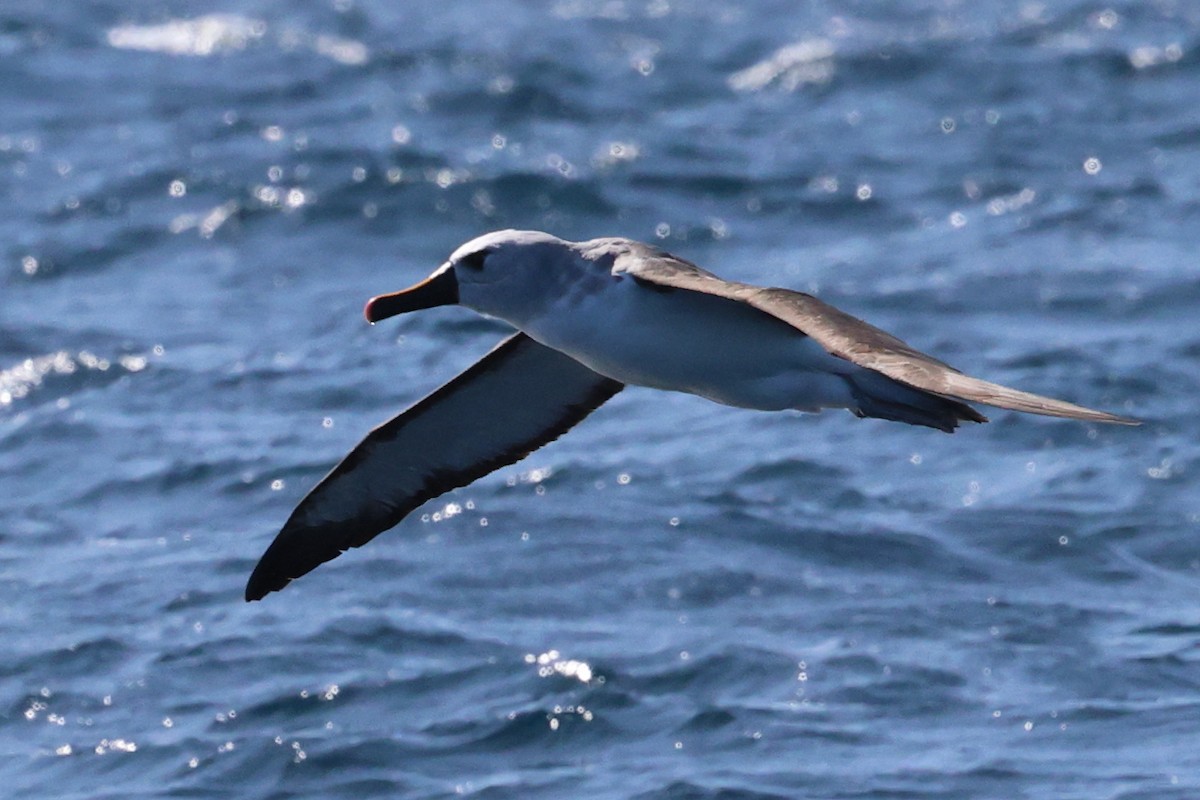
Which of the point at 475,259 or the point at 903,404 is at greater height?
the point at 475,259

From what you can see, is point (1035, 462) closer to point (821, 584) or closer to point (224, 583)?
point (821, 584)

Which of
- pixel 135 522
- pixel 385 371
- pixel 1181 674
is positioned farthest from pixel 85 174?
pixel 1181 674

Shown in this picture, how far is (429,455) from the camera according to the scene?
11.2 m

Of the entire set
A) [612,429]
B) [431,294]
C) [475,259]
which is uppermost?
[475,259]

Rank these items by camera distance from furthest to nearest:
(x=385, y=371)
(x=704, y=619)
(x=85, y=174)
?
1. (x=85, y=174)
2. (x=385, y=371)
3. (x=704, y=619)

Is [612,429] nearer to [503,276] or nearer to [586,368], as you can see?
[586,368]

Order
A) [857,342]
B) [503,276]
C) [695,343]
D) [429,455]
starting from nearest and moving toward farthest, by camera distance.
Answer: [857,342], [695,343], [503,276], [429,455]

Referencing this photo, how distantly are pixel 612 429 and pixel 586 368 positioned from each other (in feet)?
15.5

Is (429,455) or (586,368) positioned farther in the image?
(429,455)

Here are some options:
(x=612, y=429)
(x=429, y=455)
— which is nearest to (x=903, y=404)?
(x=429, y=455)

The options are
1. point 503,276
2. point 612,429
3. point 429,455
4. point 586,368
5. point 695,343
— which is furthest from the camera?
point 612,429

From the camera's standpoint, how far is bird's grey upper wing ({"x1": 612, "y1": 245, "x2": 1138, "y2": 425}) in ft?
24.8

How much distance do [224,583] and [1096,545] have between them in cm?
583

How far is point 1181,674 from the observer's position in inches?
465
